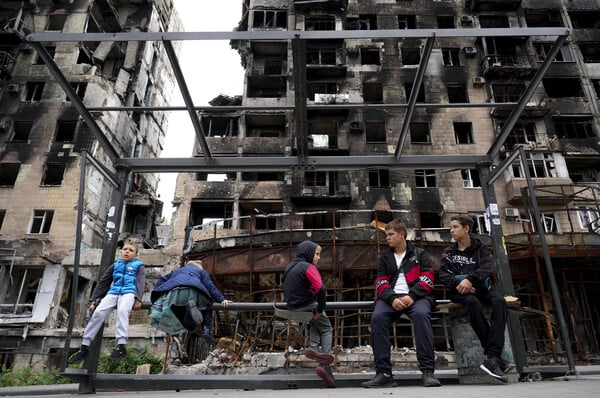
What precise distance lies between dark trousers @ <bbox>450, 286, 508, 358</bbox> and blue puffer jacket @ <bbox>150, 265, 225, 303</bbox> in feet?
9.24

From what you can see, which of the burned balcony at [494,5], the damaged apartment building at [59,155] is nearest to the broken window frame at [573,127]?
the burned balcony at [494,5]

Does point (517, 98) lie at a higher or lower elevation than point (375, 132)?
higher

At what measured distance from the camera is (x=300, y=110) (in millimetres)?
4848

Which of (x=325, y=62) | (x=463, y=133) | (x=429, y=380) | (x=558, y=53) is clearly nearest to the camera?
(x=429, y=380)

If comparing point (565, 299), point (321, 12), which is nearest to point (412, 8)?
point (321, 12)

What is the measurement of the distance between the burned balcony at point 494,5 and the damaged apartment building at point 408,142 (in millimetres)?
84

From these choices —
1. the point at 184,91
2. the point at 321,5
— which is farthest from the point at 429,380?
the point at 321,5

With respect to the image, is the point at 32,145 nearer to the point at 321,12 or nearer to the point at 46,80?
the point at 46,80

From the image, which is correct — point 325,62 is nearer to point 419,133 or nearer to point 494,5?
point 419,133

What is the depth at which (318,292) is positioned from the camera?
4844mm

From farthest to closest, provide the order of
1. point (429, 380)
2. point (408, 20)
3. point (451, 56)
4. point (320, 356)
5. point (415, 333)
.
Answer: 1. point (408, 20)
2. point (451, 56)
3. point (320, 356)
4. point (415, 333)
5. point (429, 380)

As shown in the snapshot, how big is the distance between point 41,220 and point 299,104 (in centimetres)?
2737

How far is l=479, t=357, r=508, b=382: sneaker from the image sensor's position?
3896 millimetres

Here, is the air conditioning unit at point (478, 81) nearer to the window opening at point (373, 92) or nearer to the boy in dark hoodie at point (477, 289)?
the window opening at point (373, 92)
